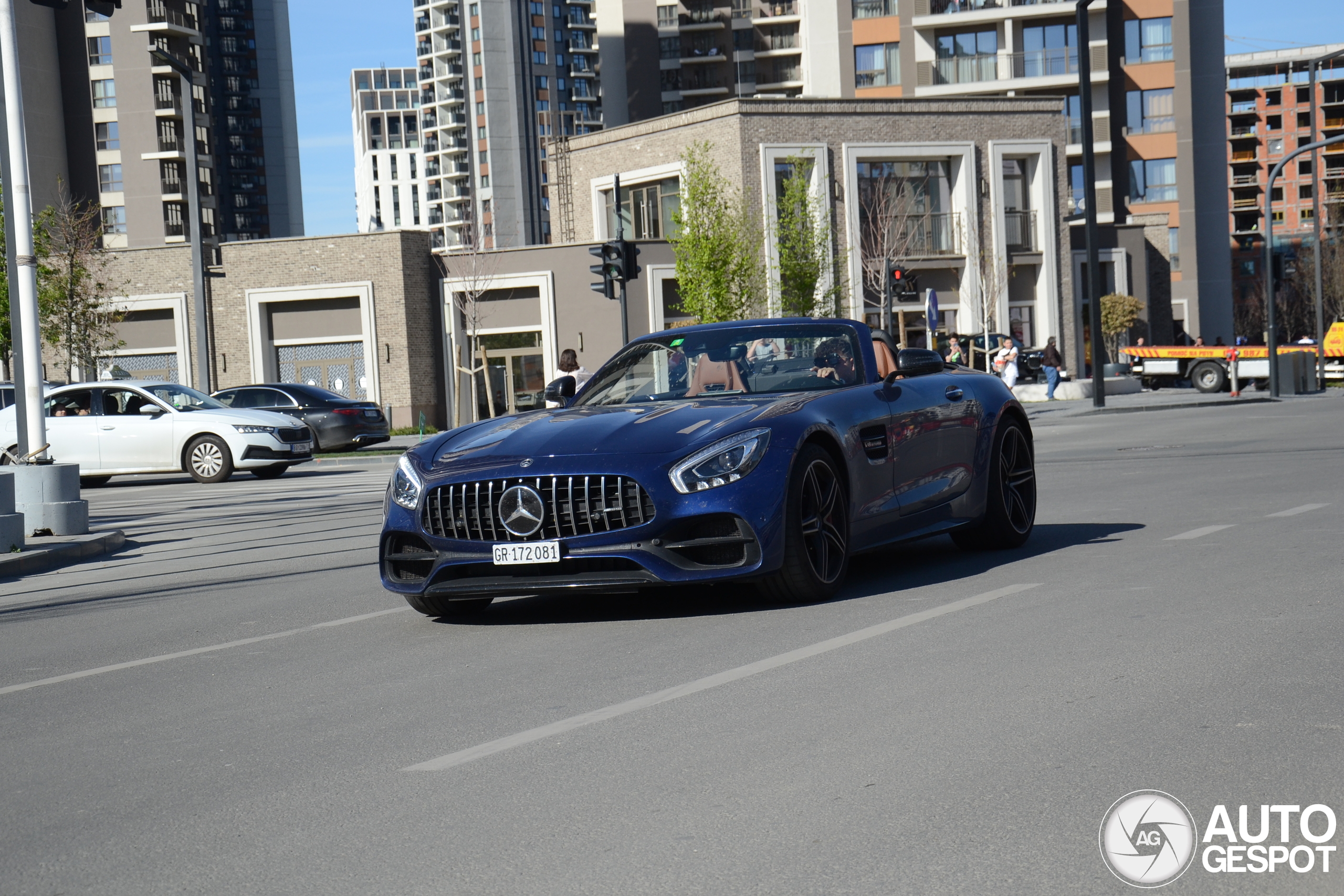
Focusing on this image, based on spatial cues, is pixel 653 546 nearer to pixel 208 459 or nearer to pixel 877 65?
pixel 208 459

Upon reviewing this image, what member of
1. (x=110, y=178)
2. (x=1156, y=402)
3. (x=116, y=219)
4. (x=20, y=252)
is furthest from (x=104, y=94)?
(x=20, y=252)

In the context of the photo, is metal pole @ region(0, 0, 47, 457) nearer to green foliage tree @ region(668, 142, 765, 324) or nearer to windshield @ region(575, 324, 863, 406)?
windshield @ region(575, 324, 863, 406)

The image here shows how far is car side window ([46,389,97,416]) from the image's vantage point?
79.8 feet

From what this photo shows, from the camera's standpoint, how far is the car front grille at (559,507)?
22.6 ft

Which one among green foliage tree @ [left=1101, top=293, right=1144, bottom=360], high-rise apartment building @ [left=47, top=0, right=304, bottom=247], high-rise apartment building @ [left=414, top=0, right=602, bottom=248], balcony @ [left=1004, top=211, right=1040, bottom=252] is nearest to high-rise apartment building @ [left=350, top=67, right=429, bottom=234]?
high-rise apartment building @ [left=414, top=0, right=602, bottom=248]

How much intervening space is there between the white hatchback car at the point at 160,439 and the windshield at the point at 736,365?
1639 cm

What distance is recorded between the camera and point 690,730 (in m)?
4.90

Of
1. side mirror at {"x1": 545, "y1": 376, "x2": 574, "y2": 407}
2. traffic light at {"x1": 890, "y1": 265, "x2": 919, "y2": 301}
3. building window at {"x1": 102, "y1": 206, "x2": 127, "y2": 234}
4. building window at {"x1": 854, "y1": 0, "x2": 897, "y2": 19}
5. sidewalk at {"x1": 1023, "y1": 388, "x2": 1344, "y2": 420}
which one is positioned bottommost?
sidewalk at {"x1": 1023, "y1": 388, "x2": 1344, "y2": 420}

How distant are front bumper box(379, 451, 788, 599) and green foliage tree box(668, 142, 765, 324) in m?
33.4

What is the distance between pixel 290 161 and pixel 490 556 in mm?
117248

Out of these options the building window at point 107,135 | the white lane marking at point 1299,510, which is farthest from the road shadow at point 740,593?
the building window at point 107,135

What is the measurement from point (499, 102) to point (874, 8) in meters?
64.9

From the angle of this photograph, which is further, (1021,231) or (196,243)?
(1021,231)

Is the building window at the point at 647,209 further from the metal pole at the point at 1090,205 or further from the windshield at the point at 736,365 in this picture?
the windshield at the point at 736,365
